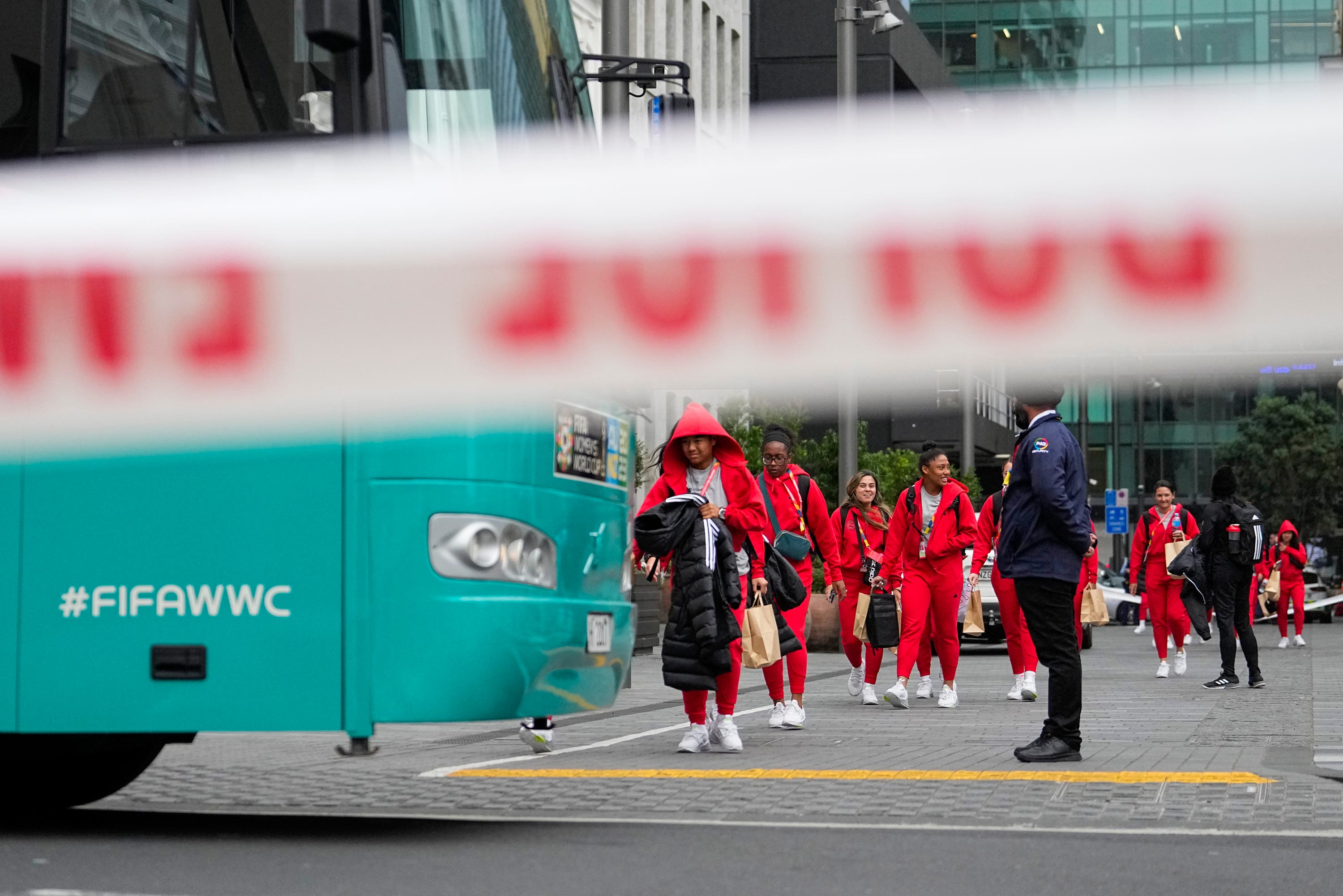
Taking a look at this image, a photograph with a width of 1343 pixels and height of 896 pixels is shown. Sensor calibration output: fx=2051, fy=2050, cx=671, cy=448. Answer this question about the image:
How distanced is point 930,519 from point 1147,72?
60.9 meters

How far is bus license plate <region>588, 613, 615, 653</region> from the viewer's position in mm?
6773

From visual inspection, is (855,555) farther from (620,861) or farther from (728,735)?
(620,861)

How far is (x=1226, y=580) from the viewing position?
→ 51.8 ft

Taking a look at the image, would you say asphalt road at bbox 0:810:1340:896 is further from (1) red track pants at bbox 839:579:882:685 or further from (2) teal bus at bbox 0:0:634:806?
(1) red track pants at bbox 839:579:882:685

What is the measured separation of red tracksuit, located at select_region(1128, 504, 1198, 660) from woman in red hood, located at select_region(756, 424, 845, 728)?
599 cm

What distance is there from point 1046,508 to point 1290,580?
68.2ft

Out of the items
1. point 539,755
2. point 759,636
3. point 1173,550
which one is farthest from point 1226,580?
point 539,755

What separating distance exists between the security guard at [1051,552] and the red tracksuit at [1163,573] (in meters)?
8.53

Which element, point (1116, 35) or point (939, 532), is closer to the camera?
point (939, 532)

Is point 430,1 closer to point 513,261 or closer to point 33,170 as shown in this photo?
point 33,170

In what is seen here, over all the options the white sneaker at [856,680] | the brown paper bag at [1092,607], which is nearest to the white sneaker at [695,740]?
the white sneaker at [856,680]

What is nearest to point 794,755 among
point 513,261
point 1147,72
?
point 513,261

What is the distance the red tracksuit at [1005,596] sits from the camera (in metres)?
13.6

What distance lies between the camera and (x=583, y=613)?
670cm
